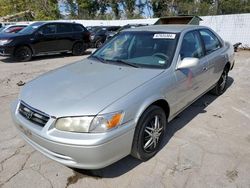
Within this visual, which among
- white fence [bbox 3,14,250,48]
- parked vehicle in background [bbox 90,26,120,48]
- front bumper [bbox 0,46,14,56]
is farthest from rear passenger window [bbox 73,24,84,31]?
white fence [bbox 3,14,250,48]

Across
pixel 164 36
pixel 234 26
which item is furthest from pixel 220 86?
pixel 234 26

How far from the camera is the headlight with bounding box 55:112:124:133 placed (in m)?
2.42

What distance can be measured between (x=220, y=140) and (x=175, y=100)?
0.94 metres

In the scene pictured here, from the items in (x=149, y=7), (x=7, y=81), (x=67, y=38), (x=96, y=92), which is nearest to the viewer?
(x=96, y=92)

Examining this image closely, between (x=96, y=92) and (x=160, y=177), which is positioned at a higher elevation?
(x=96, y=92)

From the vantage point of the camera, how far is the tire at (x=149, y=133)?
9.23 ft

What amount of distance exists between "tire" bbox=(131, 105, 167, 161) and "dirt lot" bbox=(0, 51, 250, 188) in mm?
146

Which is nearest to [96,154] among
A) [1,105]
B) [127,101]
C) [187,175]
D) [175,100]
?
[127,101]

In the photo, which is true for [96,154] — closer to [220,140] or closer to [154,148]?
[154,148]

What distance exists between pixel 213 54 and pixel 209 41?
282 millimetres

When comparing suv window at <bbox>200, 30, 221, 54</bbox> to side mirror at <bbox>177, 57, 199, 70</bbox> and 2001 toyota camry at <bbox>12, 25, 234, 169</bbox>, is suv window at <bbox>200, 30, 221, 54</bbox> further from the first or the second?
side mirror at <bbox>177, 57, 199, 70</bbox>

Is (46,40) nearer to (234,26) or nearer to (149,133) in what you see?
(149,133)

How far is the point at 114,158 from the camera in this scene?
2584 millimetres

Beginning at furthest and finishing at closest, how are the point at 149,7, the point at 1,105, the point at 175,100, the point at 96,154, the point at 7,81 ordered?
the point at 149,7 < the point at 7,81 < the point at 1,105 < the point at 175,100 < the point at 96,154
